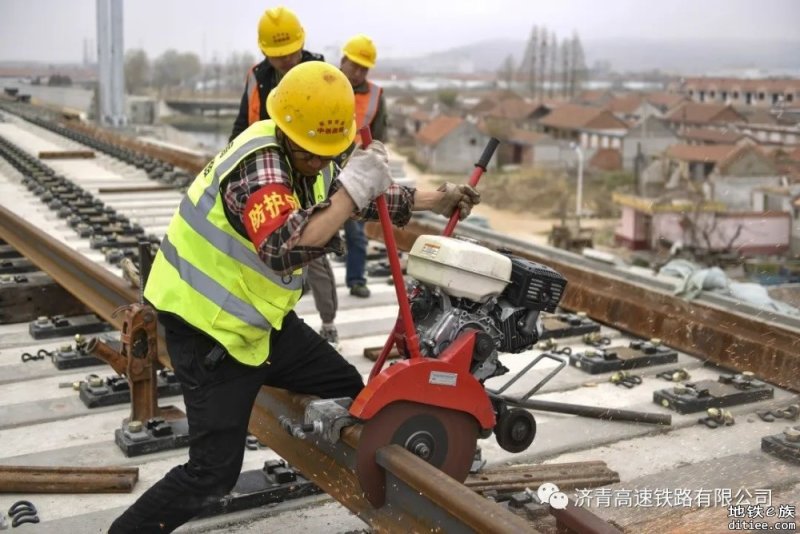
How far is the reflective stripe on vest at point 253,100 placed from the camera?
5.62 m

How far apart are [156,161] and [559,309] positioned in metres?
9.61

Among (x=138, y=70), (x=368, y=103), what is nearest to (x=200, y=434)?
(x=368, y=103)

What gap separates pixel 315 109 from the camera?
320 centimetres

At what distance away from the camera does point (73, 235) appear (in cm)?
934

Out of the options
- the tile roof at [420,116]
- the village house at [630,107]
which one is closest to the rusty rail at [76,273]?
the village house at [630,107]

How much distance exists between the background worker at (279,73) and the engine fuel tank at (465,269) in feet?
5.86

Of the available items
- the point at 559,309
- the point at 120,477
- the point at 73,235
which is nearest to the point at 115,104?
the point at 73,235

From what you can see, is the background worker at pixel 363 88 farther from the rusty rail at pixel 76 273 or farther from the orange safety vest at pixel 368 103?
the rusty rail at pixel 76 273

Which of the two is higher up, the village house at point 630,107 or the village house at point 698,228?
the village house at point 630,107

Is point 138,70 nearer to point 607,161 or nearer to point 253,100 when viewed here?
point 607,161

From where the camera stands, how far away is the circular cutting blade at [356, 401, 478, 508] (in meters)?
3.31

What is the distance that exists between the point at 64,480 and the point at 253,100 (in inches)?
98.1

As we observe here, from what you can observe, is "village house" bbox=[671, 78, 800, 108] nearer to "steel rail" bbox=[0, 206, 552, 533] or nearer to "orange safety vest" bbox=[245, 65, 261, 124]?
"orange safety vest" bbox=[245, 65, 261, 124]

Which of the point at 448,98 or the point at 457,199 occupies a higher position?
the point at 448,98
